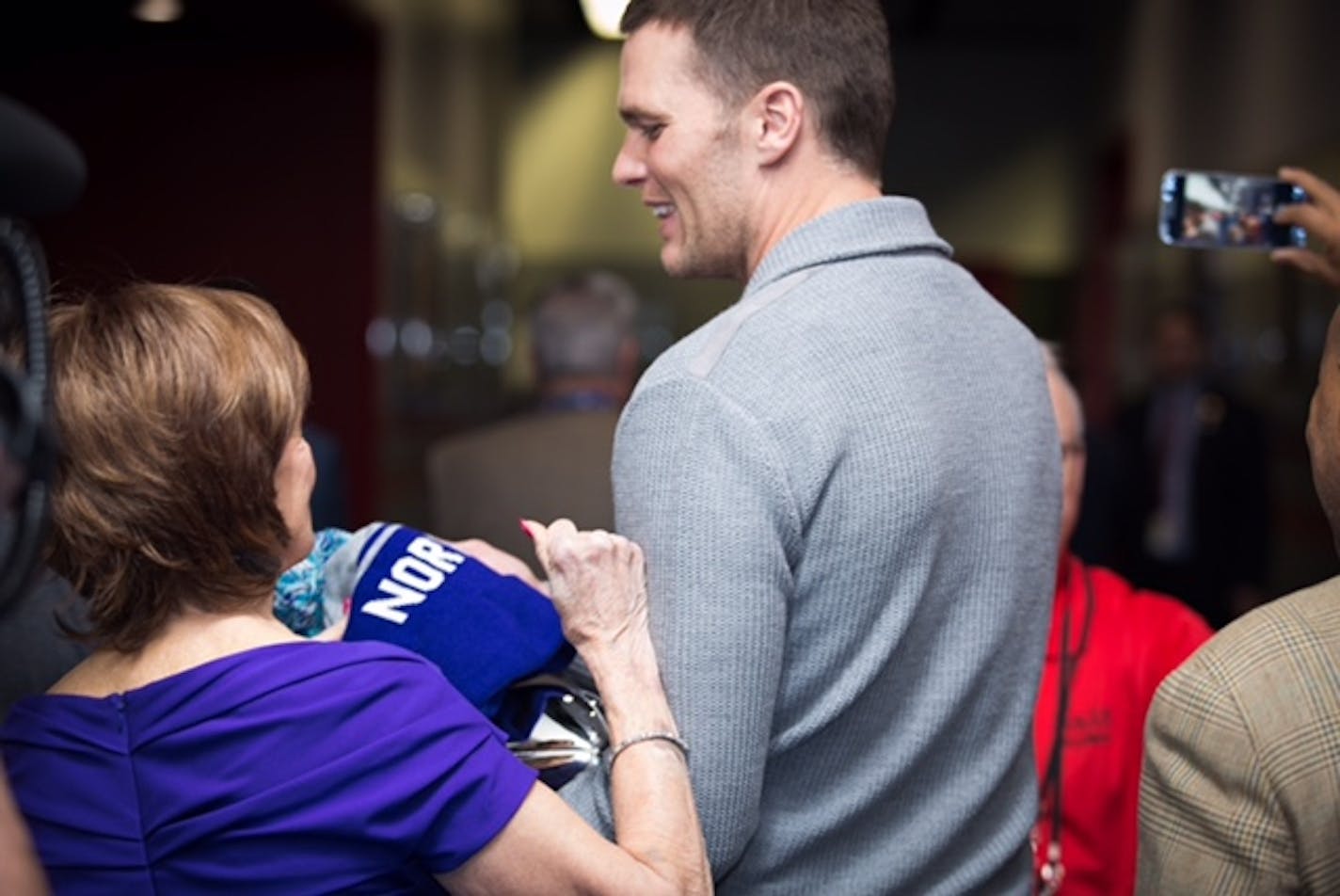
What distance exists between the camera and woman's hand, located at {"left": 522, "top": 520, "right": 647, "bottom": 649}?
63.2 inches

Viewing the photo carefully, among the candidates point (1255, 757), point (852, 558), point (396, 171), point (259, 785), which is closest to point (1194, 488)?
point (396, 171)

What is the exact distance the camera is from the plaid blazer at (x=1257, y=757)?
1.43 m

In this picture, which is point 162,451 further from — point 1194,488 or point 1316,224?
point 1194,488

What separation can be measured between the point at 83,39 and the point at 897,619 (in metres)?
6.24

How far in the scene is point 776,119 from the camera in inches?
70.4

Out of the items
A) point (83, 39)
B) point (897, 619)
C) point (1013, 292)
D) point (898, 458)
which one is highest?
point (83, 39)

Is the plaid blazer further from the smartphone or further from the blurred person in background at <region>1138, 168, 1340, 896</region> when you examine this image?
the smartphone

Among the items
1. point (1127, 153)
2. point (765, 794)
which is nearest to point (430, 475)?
point (765, 794)

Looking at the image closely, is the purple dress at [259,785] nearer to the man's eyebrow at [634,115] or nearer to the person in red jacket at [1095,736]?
the man's eyebrow at [634,115]

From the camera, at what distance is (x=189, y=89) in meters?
7.15

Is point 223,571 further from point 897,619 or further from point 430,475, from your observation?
point 430,475

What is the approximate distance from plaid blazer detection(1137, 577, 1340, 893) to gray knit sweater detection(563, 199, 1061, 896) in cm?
29

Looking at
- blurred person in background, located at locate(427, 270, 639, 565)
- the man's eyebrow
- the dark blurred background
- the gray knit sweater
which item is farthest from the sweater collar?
the dark blurred background

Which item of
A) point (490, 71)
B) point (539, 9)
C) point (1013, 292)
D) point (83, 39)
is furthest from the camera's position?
point (1013, 292)
